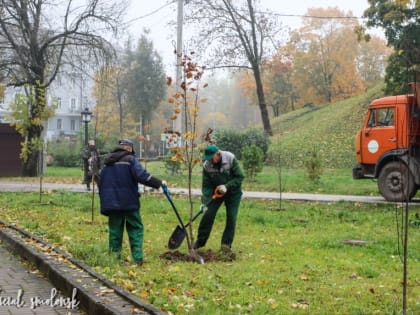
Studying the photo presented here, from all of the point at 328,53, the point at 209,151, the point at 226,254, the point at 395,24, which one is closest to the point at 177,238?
the point at 226,254

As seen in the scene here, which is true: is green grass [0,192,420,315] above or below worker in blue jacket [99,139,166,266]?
below

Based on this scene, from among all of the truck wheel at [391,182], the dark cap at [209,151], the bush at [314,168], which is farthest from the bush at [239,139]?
the dark cap at [209,151]

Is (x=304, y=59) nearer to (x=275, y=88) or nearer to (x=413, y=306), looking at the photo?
(x=275, y=88)

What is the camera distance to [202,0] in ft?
122

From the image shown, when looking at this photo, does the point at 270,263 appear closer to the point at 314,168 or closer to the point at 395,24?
the point at 314,168

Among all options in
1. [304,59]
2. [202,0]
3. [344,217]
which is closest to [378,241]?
[344,217]

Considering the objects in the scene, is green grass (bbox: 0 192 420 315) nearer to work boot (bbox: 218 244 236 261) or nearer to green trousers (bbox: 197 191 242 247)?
work boot (bbox: 218 244 236 261)

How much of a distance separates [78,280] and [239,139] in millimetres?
26088

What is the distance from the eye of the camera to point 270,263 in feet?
27.0

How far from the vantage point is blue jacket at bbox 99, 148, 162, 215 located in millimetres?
7973

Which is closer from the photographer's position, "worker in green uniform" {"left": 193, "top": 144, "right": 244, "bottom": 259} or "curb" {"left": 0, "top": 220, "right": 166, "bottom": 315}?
"curb" {"left": 0, "top": 220, "right": 166, "bottom": 315}

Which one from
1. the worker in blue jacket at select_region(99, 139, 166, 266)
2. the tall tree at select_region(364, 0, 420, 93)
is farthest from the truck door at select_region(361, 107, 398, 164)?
the worker in blue jacket at select_region(99, 139, 166, 266)

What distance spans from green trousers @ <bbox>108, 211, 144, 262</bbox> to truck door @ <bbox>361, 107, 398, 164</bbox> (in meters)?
10.6

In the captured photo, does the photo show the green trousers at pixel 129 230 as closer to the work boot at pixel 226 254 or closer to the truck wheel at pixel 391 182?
the work boot at pixel 226 254
